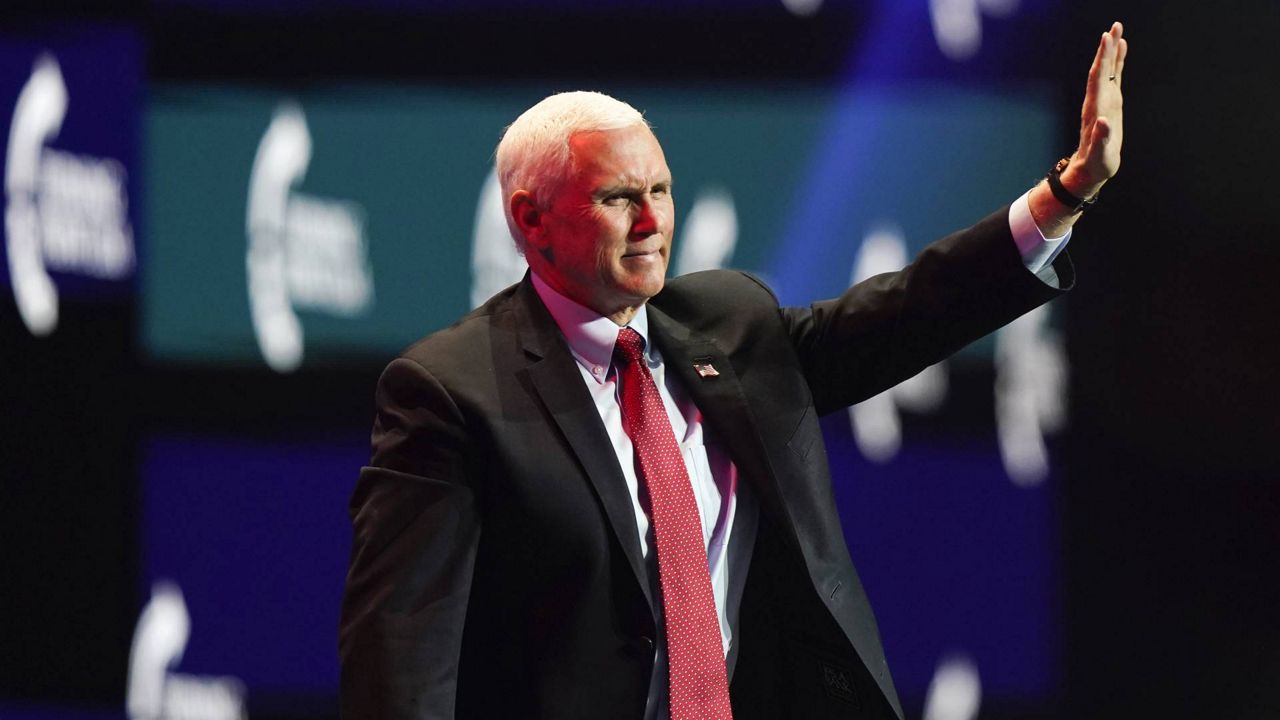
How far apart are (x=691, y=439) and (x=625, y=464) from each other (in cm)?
11

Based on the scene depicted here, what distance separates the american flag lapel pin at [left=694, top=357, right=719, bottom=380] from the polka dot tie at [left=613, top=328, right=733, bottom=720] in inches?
4.2

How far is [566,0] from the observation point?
2988mm

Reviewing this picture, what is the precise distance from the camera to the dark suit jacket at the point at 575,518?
1.66 meters

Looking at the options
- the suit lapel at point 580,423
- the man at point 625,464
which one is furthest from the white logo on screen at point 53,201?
the suit lapel at point 580,423

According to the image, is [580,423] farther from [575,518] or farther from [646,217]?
[646,217]

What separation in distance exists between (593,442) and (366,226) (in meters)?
1.41

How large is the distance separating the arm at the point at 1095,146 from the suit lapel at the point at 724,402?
0.45 m

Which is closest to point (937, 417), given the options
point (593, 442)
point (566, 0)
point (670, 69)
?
point (670, 69)

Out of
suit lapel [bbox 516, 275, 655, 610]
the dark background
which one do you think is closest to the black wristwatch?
suit lapel [bbox 516, 275, 655, 610]

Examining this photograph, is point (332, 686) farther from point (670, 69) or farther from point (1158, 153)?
point (1158, 153)

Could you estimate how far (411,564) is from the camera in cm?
164

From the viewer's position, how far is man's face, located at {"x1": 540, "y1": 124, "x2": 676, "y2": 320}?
1797mm

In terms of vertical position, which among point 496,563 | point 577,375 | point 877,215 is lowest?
point 496,563

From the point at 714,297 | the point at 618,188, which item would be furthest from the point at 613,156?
the point at 714,297
